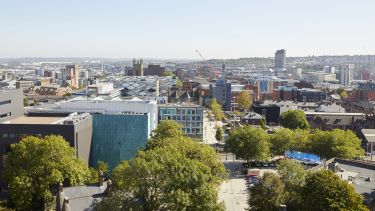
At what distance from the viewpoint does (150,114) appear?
60469 mm

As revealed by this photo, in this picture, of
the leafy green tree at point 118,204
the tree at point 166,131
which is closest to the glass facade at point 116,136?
the tree at point 166,131

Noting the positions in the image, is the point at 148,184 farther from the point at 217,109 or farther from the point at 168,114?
the point at 217,109

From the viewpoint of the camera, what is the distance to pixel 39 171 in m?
39.1

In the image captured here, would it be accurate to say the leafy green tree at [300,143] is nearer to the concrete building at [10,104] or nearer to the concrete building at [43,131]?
the concrete building at [43,131]

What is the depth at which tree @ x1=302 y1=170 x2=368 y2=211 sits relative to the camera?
29.9m

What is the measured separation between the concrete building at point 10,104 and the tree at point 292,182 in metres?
32.9

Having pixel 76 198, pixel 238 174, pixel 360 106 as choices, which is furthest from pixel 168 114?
pixel 360 106

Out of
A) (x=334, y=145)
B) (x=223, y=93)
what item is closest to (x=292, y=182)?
(x=334, y=145)

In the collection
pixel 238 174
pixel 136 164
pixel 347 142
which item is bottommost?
pixel 238 174

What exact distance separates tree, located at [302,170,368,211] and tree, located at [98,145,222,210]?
6.65 meters

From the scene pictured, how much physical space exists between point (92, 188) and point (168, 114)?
43533mm

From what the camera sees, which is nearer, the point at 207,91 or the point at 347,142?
the point at 347,142

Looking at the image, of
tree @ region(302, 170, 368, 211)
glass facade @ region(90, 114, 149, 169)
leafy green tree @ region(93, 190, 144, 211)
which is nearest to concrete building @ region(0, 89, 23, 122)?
glass facade @ region(90, 114, 149, 169)

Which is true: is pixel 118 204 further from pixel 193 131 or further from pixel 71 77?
pixel 71 77
